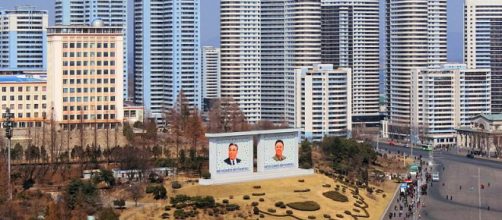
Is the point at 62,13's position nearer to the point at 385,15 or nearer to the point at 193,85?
the point at 193,85

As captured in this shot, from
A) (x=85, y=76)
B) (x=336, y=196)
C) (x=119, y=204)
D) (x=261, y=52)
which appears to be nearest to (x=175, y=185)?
(x=119, y=204)

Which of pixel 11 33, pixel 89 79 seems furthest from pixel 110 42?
pixel 11 33

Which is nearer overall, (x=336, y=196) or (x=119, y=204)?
(x=119, y=204)

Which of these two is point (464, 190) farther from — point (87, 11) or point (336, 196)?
point (87, 11)

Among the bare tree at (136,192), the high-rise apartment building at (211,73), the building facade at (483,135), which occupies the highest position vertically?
the high-rise apartment building at (211,73)

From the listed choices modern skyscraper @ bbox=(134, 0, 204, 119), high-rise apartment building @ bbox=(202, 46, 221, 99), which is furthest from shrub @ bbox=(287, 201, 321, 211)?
high-rise apartment building @ bbox=(202, 46, 221, 99)

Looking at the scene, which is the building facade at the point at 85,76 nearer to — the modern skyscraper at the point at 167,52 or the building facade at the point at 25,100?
the building facade at the point at 25,100

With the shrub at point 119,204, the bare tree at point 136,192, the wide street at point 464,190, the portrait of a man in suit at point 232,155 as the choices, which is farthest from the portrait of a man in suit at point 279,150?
the shrub at point 119,204
